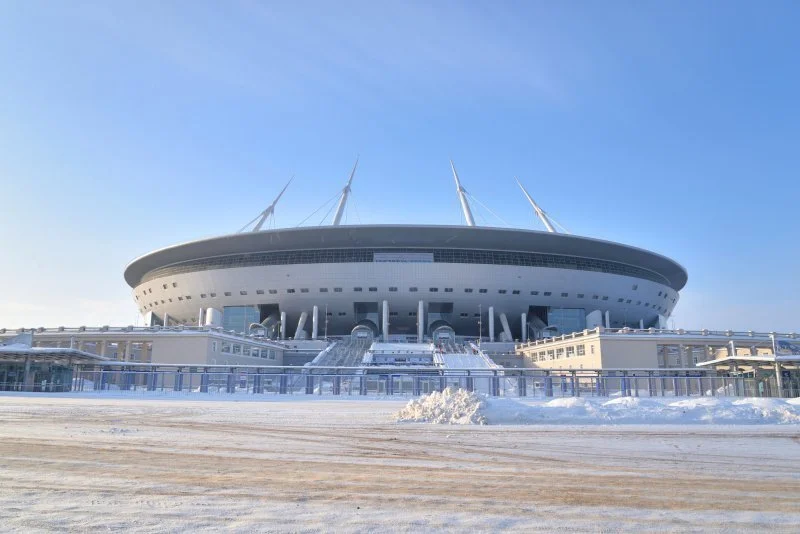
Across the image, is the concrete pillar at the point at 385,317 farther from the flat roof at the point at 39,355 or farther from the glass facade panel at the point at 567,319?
the flat roof at the point at 39,355

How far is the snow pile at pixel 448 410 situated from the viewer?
16.8 m

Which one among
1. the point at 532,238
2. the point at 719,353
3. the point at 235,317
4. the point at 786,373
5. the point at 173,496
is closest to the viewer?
the point at 173,496

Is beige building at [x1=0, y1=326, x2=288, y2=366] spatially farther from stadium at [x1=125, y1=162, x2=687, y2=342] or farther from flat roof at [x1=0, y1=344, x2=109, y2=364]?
stadium at [x1=125, y1=162, x2=687, y2=342]

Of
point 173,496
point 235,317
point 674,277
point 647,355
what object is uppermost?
point 674,277

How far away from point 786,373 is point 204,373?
2950 cm

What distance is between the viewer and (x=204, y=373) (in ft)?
108

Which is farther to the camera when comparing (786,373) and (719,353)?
(719,353)

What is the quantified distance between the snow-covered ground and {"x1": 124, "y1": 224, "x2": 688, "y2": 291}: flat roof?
57.3m

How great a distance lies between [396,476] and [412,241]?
217 ft

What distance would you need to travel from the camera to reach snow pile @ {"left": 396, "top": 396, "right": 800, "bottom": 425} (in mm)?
17031

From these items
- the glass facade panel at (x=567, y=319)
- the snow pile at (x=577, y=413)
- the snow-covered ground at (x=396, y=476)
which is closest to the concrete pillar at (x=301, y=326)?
the glass facade panel at (x=567, y=319)

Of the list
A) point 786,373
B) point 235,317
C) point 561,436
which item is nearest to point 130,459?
point 561,436

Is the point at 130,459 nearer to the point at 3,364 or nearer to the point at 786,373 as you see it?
the point at 3,364

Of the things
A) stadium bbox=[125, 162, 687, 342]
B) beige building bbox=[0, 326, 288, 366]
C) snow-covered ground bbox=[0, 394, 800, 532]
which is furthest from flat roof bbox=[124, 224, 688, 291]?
snow-covered ground bbox=[0, 394, 800, 532]
